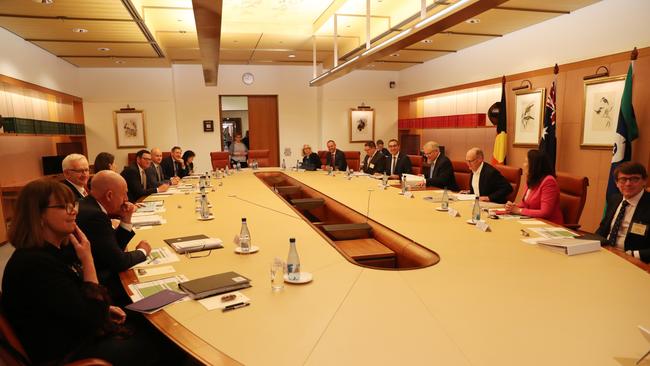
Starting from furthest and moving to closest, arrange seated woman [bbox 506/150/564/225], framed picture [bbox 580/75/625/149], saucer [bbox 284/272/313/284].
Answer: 1. framed picture [bbox 580/75/625/149]
2. seated woman [bbox 506/150/564/225]
3. saucer [bbox 284/272/313/284]

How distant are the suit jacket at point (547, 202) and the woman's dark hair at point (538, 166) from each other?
0.16ft

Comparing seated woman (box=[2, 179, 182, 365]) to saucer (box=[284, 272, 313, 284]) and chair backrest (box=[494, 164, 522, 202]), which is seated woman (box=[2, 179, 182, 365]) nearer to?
saucer (box=[284, 272, 313, 284])

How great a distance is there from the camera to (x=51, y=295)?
156 cm

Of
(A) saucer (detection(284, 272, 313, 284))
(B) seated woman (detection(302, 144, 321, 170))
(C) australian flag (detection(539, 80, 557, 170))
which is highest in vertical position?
(C) australian flag (detection(539, 80, 557, 170))

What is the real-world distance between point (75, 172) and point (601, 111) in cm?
586

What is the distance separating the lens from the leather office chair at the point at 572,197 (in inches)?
140

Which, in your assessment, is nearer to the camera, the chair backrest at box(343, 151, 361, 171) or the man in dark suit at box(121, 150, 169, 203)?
the man in dark suit at box(121, 150, 169, 203)

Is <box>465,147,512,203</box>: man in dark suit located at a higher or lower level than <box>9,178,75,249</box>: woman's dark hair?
lower

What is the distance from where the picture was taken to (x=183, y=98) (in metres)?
9.35

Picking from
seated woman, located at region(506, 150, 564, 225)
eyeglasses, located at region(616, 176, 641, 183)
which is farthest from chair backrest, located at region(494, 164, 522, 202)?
eyeglasses, located at region(616, 176, 641, 183)

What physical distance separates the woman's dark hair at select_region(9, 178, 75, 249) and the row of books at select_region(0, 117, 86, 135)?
4.73 m

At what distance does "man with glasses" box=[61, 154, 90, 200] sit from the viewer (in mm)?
3678

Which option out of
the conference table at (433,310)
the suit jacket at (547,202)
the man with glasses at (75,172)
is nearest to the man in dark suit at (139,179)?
the man with glasses at (75,172)

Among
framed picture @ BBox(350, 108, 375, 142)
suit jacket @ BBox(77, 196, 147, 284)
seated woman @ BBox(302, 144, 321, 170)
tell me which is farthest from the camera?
framed picture @ BBox(350, 108, 375, 142)
